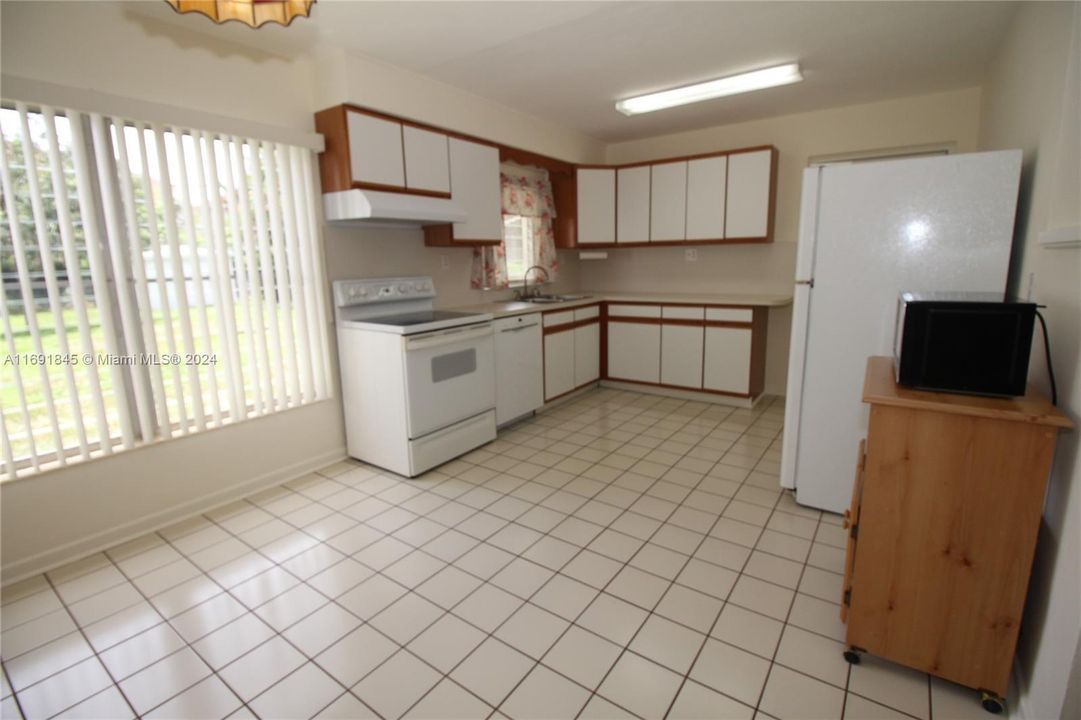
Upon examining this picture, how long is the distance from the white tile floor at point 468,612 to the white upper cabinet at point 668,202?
2.55 m

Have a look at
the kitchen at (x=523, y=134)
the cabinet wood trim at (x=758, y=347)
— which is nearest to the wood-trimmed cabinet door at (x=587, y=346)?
the kitchen at (x=523, y=134)

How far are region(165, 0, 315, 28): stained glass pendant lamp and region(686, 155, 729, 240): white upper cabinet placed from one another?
369 centimetres

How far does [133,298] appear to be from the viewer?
2.41 metres

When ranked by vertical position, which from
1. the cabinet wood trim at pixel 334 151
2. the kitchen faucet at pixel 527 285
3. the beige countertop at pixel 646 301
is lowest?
the beige countertop at pixel 646 301

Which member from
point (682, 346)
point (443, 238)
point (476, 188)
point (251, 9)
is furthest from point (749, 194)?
point (251, 9)

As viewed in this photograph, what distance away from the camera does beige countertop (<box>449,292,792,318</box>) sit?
3.99 metres

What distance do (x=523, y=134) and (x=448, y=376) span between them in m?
2.25

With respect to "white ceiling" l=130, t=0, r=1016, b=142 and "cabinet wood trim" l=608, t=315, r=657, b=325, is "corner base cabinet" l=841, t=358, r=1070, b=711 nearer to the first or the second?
"white ceiling" l=130, t=0, r=1016, b=142

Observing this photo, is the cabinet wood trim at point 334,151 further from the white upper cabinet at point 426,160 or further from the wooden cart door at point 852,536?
the wooden cart door at point 852,536

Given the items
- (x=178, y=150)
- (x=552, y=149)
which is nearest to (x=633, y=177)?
(x=552, y=149)

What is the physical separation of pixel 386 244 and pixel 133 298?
150cm

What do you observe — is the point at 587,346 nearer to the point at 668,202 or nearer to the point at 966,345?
the point at 668,202

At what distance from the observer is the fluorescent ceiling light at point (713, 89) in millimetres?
3236

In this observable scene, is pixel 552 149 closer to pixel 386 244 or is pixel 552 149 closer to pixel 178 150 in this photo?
pixel 386 244
